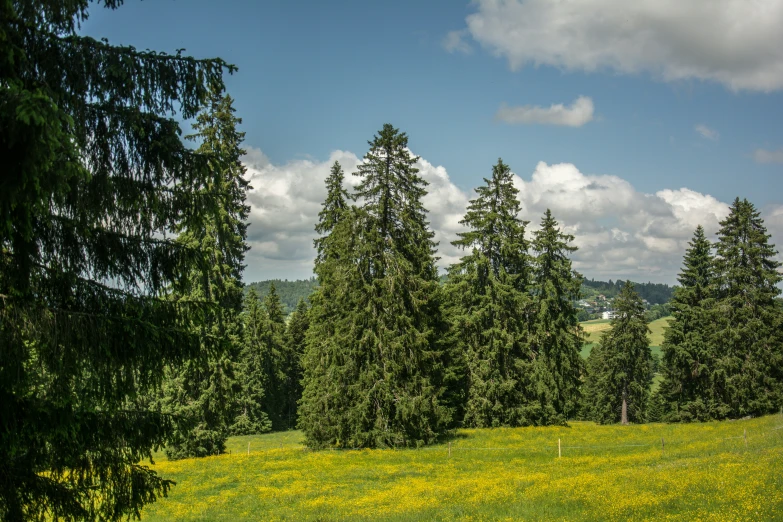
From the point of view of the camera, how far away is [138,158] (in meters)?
7.02

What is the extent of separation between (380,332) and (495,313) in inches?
457

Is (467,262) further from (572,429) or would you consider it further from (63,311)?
(63,311)

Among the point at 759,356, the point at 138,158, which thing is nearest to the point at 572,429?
the point at 759,356

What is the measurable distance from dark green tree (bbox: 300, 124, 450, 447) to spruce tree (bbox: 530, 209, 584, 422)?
40.9 feet

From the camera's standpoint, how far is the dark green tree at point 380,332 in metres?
27.5

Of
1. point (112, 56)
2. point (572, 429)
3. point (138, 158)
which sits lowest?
point (572, 429)

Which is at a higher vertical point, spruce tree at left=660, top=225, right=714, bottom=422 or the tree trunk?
spruce tree at left=660, top=225, right=714, bottom=422

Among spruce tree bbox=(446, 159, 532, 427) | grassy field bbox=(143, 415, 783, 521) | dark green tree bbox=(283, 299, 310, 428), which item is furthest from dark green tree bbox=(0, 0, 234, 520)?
dark green tree bbox=(283, 299, 310, 428)

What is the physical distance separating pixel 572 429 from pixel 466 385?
287 inches

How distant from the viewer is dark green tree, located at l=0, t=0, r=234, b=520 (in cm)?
618

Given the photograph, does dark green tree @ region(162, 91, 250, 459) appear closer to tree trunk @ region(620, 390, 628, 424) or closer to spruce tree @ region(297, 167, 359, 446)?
spruce tree @ region(297, 167, 359, 446)

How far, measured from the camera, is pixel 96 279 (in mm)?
6996

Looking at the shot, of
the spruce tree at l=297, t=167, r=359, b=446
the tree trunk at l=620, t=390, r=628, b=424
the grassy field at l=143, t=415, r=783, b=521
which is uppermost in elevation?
the spruce tree at l=297, t=167, r=359, b=446

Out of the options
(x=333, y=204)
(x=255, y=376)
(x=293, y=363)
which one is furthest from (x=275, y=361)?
(x=333, y=204)
